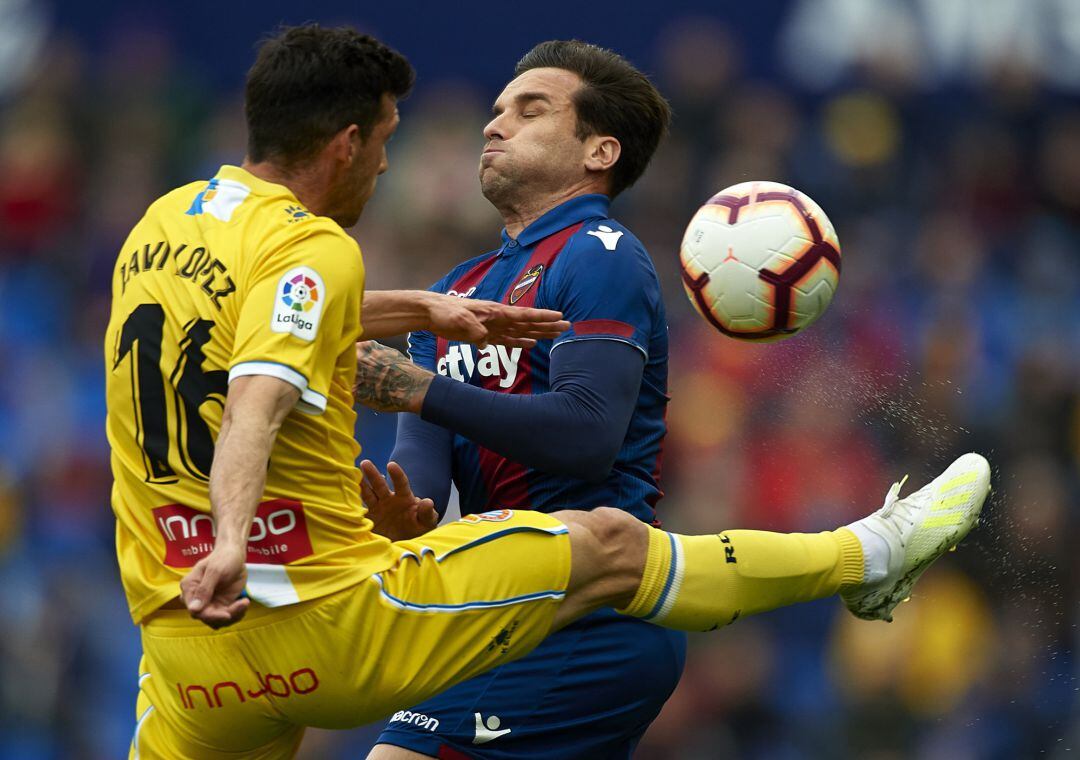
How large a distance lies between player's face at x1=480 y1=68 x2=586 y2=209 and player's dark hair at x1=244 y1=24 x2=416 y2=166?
36.9 inches

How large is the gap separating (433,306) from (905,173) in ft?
26.0

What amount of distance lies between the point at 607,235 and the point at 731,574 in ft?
3.91

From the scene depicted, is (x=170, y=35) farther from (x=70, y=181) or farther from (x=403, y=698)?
(x=403, y=698)

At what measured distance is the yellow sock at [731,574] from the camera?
4.59 m

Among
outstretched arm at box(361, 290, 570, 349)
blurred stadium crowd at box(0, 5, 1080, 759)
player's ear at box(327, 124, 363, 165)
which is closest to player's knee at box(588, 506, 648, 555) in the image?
outstretched arm at box(361, 290, 570, 349)

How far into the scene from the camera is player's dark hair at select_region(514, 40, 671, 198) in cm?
550

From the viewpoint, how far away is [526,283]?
5164 mm

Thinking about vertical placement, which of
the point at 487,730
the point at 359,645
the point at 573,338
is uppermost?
the point at 573,338

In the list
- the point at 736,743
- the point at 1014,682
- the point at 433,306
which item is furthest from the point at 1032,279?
the point at 433,306

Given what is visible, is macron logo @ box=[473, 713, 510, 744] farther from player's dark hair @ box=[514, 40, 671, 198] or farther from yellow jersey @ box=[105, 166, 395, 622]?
player's dark hair @ box=[514, 40, 671, 198]

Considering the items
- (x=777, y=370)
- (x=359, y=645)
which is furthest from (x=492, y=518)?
(x=777, y=370)

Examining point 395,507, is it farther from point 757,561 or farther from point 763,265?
point 763,265

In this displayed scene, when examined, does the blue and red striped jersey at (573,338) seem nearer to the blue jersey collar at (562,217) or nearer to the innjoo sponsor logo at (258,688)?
the blue jersey collar at (562,217)

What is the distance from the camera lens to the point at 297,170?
446cm
